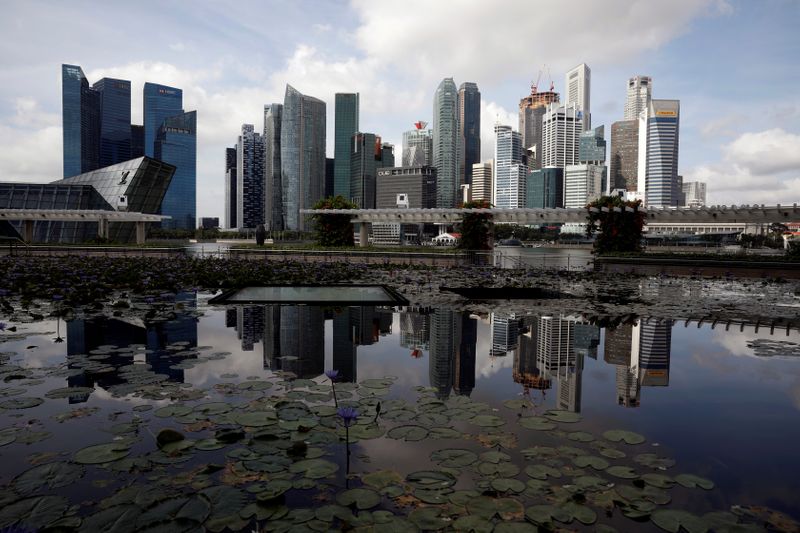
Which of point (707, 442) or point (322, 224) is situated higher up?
point (322, 224)

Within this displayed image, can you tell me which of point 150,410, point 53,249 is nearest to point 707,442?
point 150,410

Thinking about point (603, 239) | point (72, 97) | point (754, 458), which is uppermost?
point (72, 97)

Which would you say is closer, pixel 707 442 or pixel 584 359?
pixel 707 442

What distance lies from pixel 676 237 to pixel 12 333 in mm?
139829

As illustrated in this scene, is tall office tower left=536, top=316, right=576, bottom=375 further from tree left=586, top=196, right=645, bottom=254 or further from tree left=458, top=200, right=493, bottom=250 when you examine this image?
tree left=458, top=200, right=493, bottom=250

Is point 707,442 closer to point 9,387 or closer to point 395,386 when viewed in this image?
point 395,386

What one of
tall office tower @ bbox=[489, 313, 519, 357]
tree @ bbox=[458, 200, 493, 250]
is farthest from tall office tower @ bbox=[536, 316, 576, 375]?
tree @ bbox=[458, 200, 493, 250]

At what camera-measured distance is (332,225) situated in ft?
148

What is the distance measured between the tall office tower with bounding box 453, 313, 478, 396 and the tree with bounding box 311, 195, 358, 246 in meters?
Answer: 36.0

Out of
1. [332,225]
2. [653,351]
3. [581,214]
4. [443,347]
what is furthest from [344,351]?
[332,225]

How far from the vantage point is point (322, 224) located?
1759 inches

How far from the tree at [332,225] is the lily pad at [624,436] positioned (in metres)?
41.9

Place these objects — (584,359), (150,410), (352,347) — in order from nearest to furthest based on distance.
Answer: (150,410)
(584,359)
(352,347)

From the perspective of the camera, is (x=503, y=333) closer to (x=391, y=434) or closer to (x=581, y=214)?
(x=391, y=434)
